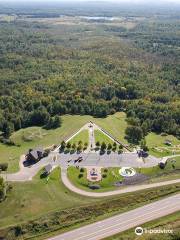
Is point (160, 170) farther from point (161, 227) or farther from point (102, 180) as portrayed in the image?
point (161, 227)

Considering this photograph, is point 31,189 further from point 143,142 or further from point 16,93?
point 16,93

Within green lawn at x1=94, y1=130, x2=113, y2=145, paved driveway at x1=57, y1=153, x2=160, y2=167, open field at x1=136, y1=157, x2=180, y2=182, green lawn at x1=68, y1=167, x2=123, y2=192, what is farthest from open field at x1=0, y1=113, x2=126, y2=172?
open field at x1=136, y1=157, x2=180, y2=182

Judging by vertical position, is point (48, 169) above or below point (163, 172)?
above

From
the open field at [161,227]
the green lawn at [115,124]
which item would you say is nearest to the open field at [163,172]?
the open field at [161,227]

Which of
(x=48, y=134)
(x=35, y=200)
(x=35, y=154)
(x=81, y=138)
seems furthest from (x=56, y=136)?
(x=35, y=200)

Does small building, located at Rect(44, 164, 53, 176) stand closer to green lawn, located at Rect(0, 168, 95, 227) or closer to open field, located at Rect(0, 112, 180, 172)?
green lawn, located at Rect(0, 168, 95, 227)

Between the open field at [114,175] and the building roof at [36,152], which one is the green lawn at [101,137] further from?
the building roof at [36,152]
